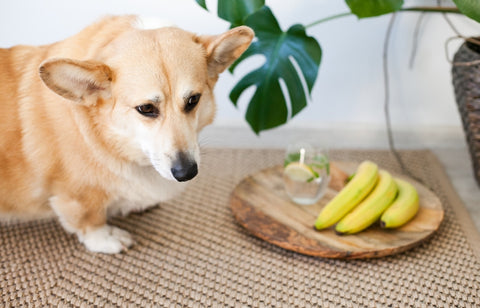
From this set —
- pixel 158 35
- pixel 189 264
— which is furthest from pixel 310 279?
pixel 158 35

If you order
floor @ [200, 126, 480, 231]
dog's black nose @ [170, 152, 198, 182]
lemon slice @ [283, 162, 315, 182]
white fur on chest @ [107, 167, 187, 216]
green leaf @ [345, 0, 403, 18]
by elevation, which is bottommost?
floor @ [200, 126, 480, 231]

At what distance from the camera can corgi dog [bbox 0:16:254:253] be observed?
108 cm

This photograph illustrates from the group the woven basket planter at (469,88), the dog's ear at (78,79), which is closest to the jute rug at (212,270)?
the woven basket planter at (469,88)

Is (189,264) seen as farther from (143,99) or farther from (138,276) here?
(143,99)

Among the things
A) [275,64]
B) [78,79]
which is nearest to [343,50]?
[275,64]

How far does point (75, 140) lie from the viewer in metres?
1.21

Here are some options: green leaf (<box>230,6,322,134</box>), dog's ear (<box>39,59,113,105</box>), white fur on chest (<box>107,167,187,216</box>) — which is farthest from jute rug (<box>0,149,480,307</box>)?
dog's ear (<box>39,59,113,105</box>)

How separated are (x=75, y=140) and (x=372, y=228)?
0.91 meters

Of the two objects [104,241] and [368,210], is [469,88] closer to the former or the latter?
[368,210]

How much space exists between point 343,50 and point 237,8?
0.74 m

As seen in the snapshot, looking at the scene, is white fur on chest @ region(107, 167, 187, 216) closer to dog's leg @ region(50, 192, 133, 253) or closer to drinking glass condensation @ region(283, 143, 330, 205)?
dog's leg @ region(50, 192, 133, 253)

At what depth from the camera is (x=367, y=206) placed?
136cm

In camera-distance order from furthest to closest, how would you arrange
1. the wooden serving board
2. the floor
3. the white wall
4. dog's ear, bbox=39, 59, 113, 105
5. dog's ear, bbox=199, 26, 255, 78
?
the floor → the white wall → the wooden serving board → dog's ear, bbox=199, 26, 255, 78 → dog's ear, bbox=39, 59, 113, 105

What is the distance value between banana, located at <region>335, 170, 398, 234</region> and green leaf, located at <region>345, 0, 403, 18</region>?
52cm
